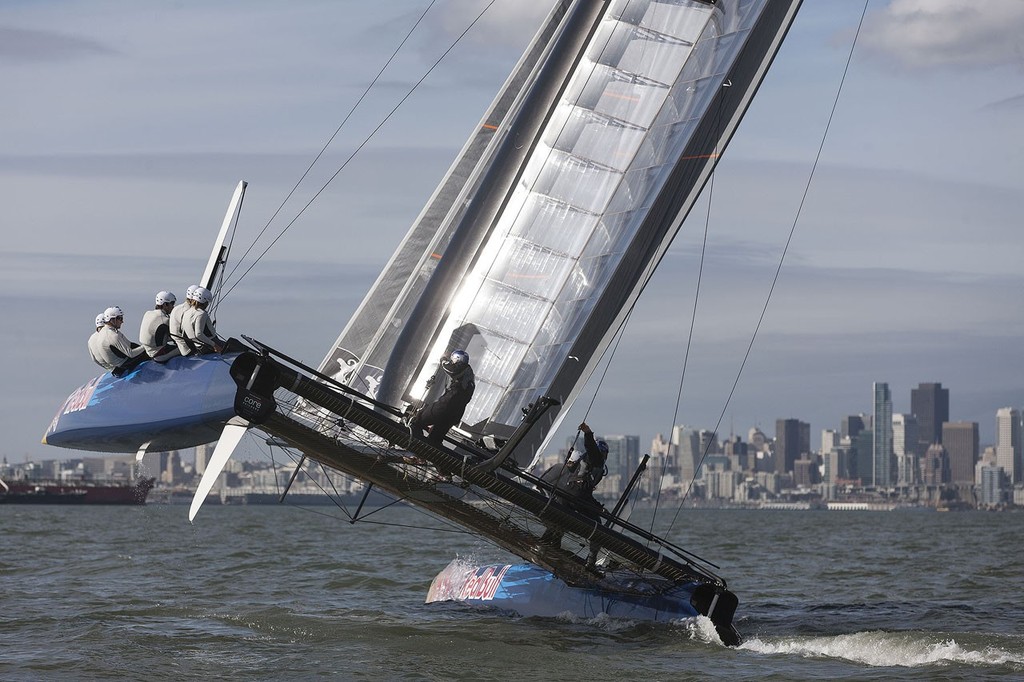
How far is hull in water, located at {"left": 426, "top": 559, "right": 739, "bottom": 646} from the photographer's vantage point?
1323 cm

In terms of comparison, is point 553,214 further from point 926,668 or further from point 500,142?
point 926,668

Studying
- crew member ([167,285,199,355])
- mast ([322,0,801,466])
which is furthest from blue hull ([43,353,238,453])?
mast ([322,0,801,466])

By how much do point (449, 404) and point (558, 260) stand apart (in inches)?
111

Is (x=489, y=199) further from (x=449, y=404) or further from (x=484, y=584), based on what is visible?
(x=484, y=584)

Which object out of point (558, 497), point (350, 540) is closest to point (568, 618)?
point (558, 497)

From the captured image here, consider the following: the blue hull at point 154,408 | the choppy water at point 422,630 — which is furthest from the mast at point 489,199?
the blue hull at point 154,408

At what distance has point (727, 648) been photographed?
1238 centimetres

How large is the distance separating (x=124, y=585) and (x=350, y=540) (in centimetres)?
1888

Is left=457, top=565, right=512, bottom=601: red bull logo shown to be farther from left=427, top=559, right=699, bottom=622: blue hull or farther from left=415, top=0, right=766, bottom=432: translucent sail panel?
left=415, top=0, right=766, bottom=432: translucent sail panel

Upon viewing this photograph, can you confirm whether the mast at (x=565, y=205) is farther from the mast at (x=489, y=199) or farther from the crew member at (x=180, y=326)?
the crew member at (x=180, y=326)

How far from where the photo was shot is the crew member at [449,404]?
1109 cm

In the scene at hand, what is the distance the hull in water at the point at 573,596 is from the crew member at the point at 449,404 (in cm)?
317

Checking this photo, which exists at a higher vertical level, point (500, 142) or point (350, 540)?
point (500, 142)

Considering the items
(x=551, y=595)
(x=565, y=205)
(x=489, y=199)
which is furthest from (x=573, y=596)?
(x=489, y=199)
